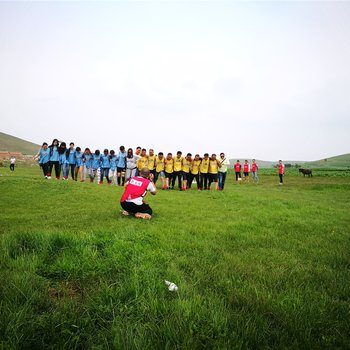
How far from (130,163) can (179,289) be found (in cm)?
1400

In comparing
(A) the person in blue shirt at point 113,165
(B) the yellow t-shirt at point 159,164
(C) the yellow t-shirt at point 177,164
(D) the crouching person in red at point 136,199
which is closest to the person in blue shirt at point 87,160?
(A) the person in blue shirt at point 113,165

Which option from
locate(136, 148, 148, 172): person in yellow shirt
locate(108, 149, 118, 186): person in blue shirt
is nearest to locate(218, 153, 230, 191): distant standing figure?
locate(136, 148, 148, 172): person in yellow shirt

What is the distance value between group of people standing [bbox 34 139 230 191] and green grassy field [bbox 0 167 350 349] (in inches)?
415

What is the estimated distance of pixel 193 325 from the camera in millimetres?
2277

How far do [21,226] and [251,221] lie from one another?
20.9ft

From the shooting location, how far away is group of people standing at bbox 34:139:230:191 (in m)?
16.4

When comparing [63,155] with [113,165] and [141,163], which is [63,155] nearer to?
[113,165]

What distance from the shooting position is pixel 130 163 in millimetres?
16469

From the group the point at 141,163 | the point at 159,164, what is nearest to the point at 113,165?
the point at 141,163

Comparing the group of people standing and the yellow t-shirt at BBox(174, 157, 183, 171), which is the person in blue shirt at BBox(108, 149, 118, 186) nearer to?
the group of people standing

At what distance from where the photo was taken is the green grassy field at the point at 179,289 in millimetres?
2221

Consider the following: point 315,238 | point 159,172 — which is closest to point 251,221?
point 315,238

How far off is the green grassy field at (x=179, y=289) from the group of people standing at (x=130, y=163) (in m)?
10.5

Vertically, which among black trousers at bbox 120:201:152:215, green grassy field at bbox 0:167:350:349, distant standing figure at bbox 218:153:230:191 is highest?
distant standing figure at bbox 218:153:230:191
